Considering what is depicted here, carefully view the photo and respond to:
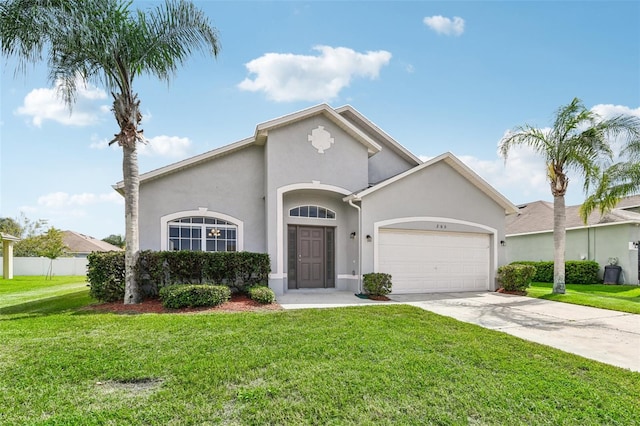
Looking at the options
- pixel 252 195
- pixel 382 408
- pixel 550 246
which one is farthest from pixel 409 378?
pixel 550 246

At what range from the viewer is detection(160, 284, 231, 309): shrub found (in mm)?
8828

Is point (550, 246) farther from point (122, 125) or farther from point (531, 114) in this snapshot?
point (122, 125)

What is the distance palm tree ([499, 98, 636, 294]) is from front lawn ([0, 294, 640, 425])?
866 centimetres

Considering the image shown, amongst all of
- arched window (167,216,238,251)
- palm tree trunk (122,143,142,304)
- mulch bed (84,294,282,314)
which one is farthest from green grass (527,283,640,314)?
palm tree trunk (122,143,142,304)

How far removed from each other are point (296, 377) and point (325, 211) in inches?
366

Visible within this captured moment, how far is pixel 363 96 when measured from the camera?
15164 millimetres

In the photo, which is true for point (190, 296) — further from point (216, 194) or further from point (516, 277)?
point (516, 277)

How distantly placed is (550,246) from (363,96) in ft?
46.3

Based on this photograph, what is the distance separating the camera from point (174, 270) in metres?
10.0

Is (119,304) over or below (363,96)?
below

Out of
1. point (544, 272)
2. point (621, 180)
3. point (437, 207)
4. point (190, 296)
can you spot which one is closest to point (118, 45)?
point (190, 296)

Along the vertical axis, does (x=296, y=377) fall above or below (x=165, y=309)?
above

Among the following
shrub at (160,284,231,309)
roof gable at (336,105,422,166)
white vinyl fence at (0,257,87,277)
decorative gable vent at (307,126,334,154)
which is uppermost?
roof gable at (336,105,422,166)

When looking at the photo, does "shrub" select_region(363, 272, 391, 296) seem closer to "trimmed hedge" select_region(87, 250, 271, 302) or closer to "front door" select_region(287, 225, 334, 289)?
"front door" select_region(287, 225, 334, 289)
